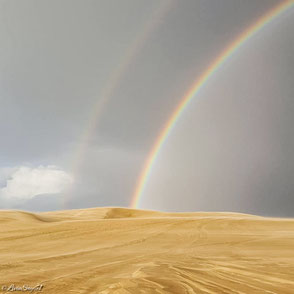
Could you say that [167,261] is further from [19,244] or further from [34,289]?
[19,244]

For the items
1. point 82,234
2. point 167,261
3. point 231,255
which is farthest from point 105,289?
point 82,234

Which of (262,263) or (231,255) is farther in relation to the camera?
(231,255)

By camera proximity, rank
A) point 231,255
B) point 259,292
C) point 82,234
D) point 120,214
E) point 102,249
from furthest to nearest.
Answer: point 120,214, point 82,234, point 102,249, point 231,255, point 259,292

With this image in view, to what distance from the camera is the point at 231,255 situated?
6.09m

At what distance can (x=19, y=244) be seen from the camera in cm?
870

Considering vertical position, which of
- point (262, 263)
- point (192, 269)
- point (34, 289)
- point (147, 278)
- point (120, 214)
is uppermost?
point (120, 214)

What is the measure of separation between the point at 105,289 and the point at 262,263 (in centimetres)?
296

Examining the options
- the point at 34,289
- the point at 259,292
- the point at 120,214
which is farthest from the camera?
the point at 120,214

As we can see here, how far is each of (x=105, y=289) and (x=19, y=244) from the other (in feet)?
20.0

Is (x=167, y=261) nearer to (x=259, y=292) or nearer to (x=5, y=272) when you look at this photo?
(x=259, y=292)

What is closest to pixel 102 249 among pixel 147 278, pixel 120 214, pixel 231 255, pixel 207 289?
pixel 231 255

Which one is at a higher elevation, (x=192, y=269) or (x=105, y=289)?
(x=192, y=269)

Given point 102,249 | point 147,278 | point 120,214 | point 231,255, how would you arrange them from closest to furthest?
point 147,278, point 231,255, point 102,249, point 120,214

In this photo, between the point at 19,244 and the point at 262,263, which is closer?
the point at 262,263
